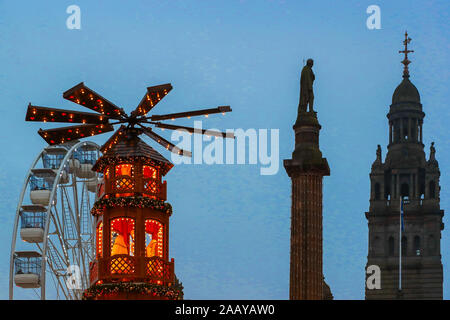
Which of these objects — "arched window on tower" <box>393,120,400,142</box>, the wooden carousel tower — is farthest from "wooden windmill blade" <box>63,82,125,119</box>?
"arched window on tower" <box>393,120,400,142</box>

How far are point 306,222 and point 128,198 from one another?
27.6 metres

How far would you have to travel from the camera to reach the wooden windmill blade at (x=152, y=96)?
29953mm

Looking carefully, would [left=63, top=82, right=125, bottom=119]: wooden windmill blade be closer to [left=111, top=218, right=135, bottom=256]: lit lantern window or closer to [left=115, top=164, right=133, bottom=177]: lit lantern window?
[left=115, top=164, right=133, bottom=177]: lit lantern window

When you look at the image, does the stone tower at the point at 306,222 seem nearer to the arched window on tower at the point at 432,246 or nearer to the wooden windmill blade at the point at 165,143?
the wooden windmill blade at the point at 165,143

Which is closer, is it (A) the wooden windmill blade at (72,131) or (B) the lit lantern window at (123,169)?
(A) the wooden windmill blade at (72,131)

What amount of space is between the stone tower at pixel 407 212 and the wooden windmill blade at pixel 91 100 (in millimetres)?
92556

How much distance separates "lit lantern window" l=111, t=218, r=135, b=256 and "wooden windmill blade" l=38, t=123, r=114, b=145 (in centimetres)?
250

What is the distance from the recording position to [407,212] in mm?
124000

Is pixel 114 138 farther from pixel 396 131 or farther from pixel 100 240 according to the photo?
pixel 396 131

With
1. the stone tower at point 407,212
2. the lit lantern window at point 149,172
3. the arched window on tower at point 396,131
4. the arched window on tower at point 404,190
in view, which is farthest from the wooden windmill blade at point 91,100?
the arched window on tower at point 396,131

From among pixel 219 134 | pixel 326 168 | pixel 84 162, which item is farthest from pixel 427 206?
pixel 219 134

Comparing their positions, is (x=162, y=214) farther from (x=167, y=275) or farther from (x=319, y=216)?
(x=319, y=216)

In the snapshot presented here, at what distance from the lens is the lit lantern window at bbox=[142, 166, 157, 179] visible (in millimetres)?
31022

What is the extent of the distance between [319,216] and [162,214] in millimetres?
27437
